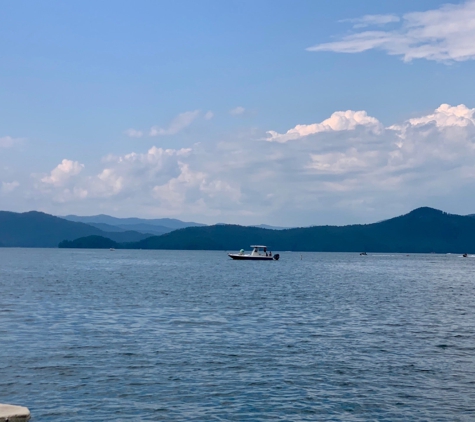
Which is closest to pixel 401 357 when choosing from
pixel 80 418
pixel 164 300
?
pixel 80 418

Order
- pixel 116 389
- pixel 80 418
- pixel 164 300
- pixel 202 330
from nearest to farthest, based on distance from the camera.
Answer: pixel 80 418
pixel 116 389
pixel 202 330
pixel 164 300

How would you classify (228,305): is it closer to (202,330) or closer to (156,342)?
(202,330)

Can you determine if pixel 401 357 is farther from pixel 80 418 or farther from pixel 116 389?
pixel 80 418

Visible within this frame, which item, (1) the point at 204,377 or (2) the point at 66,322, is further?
(2) the point at 66,322

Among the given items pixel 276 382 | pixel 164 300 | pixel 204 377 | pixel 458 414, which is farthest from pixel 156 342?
pixel 164 300

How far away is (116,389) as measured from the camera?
90.2ft

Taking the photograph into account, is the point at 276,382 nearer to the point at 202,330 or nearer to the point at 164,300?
the point at 202,330

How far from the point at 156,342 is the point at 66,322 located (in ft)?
43.4

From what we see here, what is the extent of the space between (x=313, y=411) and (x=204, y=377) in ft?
23.8

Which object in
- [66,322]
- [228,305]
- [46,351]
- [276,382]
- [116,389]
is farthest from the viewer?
[228,305]

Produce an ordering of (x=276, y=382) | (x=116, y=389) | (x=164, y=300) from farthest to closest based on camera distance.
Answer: (x=164, y=300) < (x=276, y=382) < (x=116, y=389)

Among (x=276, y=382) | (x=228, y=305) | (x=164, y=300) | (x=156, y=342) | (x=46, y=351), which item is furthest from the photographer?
(x=164, y=300)

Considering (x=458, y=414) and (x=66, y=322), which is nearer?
(x=458, y=414)

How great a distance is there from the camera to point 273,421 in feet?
76.7
